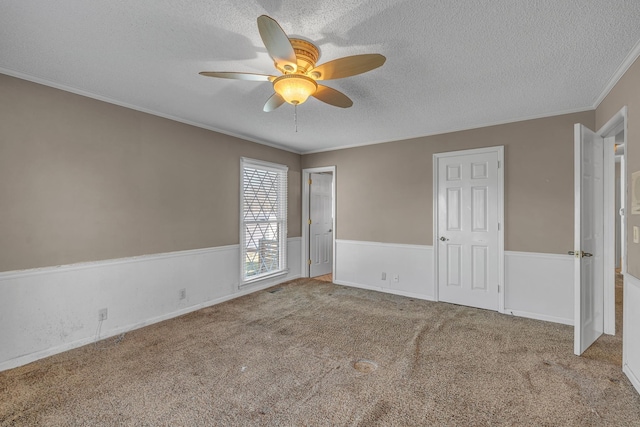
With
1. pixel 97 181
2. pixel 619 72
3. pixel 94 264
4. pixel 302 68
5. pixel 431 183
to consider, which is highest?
pixel 619 72

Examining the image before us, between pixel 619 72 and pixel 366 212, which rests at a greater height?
pixel 619 72

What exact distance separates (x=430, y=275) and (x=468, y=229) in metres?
0.82

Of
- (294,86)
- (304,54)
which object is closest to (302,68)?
(304,54)

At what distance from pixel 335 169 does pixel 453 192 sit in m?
1.93

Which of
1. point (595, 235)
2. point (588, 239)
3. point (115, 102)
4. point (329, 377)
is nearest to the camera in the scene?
point (329, 377)

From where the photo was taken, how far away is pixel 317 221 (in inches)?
218

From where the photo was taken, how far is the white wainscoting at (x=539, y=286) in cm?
323

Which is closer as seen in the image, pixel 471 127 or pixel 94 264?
pixel 94 264

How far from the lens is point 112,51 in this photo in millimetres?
2041

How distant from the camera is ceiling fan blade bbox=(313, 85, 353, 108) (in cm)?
203

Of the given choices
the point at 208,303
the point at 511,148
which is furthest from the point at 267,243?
the point at 511,148

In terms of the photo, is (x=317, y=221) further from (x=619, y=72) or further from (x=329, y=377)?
(x=619, y=72)

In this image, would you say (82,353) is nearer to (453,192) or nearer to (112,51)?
(112,51)

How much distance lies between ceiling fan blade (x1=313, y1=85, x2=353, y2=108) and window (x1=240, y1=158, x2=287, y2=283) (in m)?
2.47
